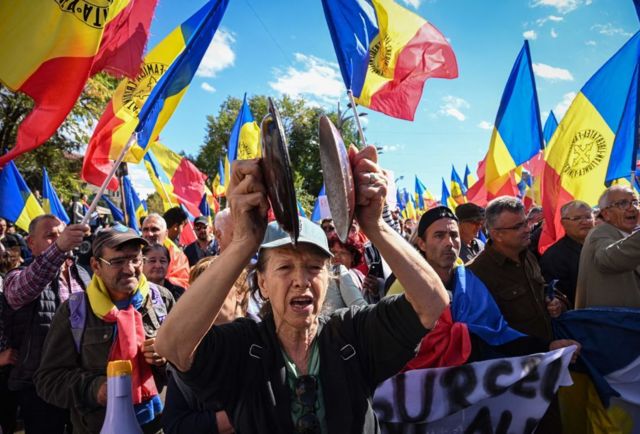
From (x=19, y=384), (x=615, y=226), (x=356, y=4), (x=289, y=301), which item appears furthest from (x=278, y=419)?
(x=356, y=4)

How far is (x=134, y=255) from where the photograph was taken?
289 cm

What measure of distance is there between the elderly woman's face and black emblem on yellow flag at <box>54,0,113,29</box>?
8.25 ft

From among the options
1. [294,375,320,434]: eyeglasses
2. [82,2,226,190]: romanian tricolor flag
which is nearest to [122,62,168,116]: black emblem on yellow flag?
[82,2,226,190]: romanian tricolor flag

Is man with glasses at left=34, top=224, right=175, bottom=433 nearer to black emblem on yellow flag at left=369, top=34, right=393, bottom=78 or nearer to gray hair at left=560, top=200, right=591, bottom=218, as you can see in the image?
black emblem on yellow flag at left=369, top=34, right=393, bottom=78

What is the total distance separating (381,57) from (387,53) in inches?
3.7

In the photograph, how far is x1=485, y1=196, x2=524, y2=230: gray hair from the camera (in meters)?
3.44

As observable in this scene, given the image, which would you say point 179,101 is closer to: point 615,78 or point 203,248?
point 203,248

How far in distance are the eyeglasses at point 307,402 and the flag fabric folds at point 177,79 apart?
318cm

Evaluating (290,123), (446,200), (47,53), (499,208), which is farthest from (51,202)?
(290,123)

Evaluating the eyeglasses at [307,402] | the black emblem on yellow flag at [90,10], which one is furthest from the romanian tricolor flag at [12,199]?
the eyeglasses at [307,402]

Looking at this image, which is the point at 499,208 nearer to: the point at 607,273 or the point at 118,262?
the point at 607,273

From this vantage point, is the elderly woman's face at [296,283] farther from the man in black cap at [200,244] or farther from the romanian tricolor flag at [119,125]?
the man in black cap at [200,244]

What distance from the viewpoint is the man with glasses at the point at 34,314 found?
3.31 m

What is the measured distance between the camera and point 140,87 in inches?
189
